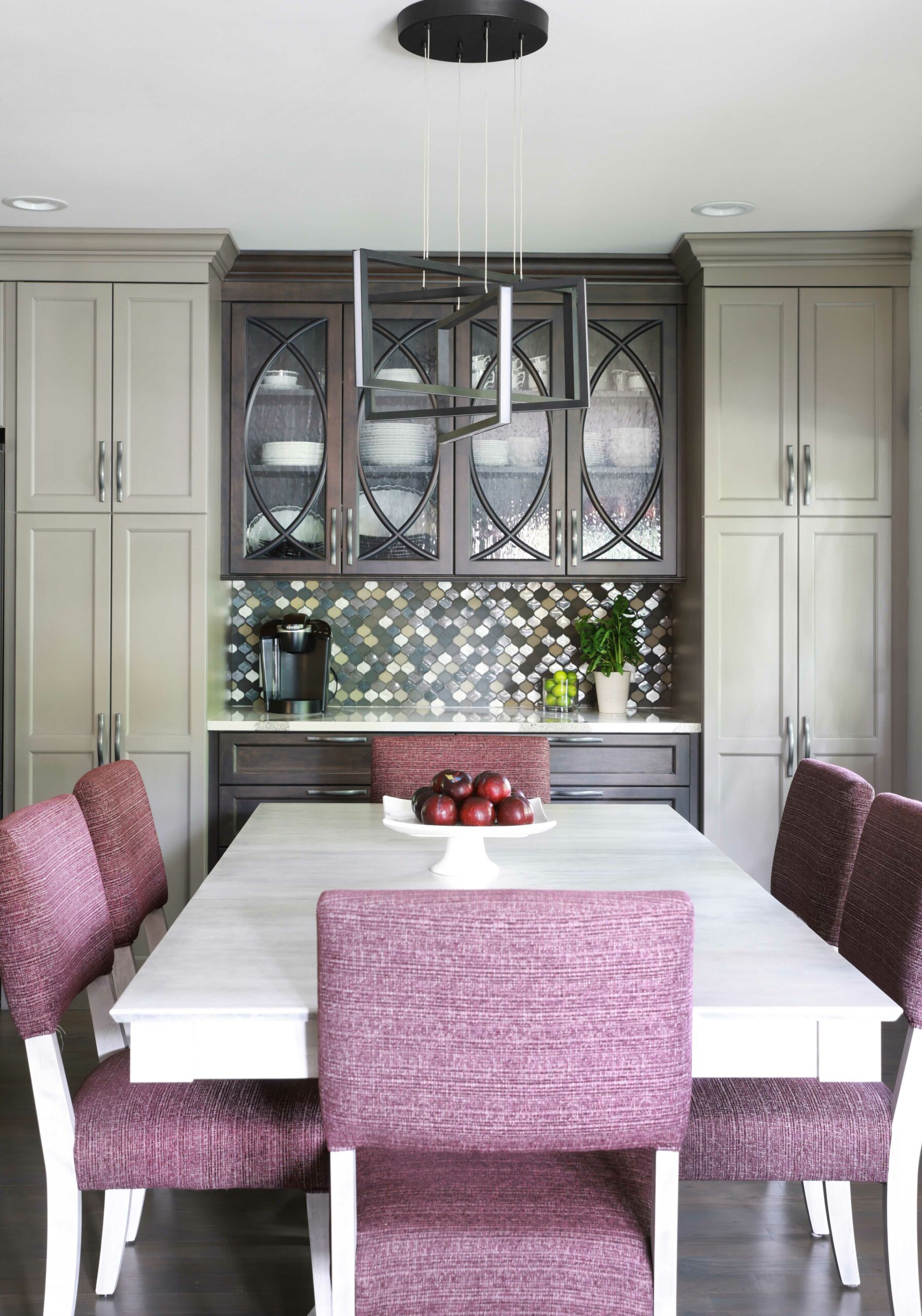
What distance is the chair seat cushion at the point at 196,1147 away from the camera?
161cm

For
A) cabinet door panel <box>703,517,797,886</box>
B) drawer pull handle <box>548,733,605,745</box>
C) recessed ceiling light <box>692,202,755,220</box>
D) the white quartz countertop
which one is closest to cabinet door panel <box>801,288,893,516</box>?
cabinet door panel <box>703,517,797,886</box>

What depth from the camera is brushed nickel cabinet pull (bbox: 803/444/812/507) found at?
12.2 ft

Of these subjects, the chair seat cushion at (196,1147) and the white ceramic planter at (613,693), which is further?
the white ceramic planter at (613,693)

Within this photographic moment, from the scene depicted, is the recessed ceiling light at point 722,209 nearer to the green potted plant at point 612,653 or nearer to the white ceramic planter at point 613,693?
the green potted plant at point 612,653

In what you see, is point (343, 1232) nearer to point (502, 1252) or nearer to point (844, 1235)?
point (502, 1252)

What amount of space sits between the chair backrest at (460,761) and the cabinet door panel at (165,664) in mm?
972

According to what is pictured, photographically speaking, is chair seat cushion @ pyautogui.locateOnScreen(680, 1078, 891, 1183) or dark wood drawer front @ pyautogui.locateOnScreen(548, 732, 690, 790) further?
dark wood drawer front @ pyautogui.locateOnScreen(548, 732, 690, 790)

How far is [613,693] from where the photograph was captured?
4012 millimetres

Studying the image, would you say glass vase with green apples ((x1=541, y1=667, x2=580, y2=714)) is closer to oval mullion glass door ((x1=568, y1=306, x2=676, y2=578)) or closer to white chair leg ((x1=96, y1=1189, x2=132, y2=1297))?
oval mullion glass door ((x1=568, y1=306, x2=676, y2=578))

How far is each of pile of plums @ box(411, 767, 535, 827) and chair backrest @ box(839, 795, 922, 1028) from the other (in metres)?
0.58

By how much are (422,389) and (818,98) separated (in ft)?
4.72

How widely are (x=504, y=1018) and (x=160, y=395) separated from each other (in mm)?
2947

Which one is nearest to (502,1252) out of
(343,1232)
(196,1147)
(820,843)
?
(343,1232)

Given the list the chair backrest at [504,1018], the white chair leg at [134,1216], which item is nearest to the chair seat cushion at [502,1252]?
the chair backrest at [504,1018]
